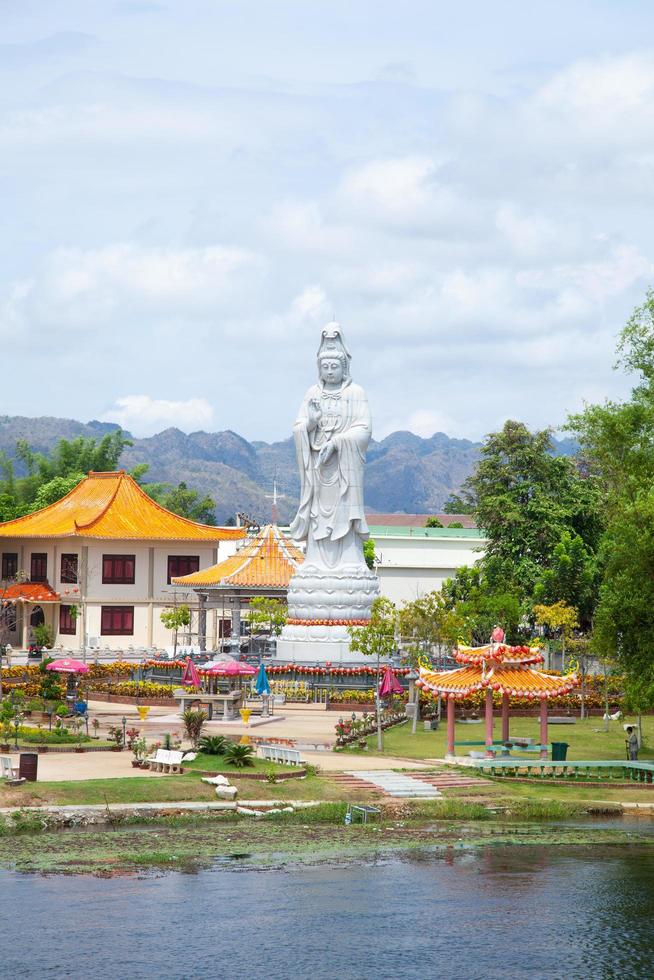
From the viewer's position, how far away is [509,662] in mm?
40281

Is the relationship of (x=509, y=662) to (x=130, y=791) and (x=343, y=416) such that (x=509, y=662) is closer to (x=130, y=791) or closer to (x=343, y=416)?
(x=130, y=791)

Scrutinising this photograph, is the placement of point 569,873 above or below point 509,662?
below

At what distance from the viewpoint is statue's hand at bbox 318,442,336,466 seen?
194ft

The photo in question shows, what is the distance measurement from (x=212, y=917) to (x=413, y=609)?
78.0 feet

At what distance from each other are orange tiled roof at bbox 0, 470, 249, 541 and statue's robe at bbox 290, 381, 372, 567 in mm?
16529

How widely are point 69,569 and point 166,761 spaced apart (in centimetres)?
3913

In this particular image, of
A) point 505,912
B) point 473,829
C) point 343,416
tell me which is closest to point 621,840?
point 473,829

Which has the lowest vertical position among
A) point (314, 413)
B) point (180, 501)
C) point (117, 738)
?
point (117, 738)

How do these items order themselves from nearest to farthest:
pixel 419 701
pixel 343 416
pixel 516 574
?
1. pixel 419 701
2. pixel 343 416
3. pixel 516 574

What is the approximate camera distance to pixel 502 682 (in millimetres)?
39625

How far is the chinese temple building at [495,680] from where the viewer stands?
39.6 meters

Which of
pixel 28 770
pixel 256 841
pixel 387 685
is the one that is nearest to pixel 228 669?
pixel 387 685

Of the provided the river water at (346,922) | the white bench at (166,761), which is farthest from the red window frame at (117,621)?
the river water at (346,922)

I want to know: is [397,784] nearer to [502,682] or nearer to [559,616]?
[502,682]
